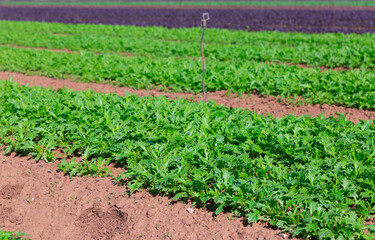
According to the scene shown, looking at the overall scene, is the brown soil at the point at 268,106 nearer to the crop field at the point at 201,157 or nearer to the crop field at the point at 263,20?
the crop field at the point at 201,157

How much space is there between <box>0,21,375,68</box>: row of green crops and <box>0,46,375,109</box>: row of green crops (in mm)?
2019

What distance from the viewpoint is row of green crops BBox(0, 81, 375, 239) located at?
373 cm

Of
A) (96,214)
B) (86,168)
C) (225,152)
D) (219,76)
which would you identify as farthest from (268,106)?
(96,214)

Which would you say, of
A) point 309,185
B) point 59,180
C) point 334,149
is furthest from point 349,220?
point 59,180

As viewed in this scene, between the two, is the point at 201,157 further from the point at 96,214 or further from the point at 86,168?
the point at 86,168

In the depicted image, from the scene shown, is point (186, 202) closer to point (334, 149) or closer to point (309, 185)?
point (309, 185)

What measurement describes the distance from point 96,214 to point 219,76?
5.25m

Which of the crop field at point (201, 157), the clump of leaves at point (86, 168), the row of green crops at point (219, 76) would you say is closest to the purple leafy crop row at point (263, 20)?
the row of green crops at point (219, 76)

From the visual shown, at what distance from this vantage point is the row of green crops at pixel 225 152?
3.73 meters

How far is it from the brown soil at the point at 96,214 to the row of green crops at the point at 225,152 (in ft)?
0.54

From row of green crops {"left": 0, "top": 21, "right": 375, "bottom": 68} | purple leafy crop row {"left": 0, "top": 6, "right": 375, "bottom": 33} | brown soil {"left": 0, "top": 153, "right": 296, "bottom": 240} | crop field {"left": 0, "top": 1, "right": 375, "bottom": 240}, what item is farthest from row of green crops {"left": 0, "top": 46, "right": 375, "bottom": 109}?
purple leafy crop row {"left": 0, "top": 6, "right": 375, "bottom": 33}

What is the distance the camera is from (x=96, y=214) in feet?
14.1

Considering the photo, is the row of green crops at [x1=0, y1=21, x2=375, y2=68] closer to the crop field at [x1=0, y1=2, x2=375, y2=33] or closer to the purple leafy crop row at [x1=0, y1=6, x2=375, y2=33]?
the crop field at [x1=0, y1=2, x2=375, y2=33]

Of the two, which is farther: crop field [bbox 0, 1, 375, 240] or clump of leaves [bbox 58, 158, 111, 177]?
clump of leaves [bbox 58, 158, 111, 177]
